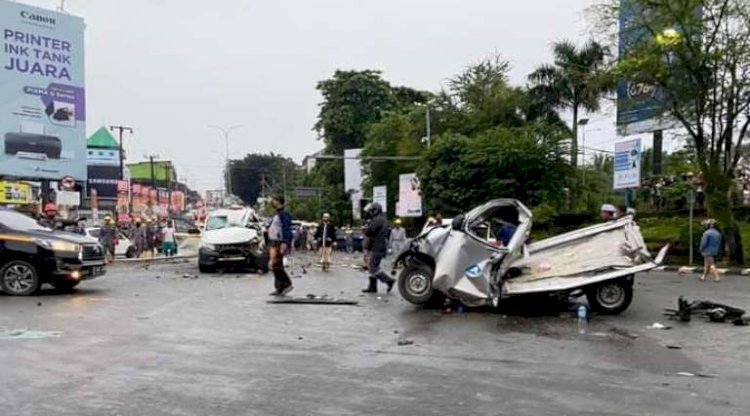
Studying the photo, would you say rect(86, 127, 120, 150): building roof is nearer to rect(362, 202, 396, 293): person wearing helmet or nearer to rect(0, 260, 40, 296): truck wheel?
rect(0, 260, 40, 296): truck wheel

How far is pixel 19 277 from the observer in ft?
50.2

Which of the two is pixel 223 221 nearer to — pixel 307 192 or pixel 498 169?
pixel 498 169

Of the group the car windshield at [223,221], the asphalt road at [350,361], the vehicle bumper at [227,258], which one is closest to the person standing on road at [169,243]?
the car windshield at [223,221]

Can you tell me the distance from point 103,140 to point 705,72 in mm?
72468

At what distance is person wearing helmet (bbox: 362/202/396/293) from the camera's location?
16.1 meters

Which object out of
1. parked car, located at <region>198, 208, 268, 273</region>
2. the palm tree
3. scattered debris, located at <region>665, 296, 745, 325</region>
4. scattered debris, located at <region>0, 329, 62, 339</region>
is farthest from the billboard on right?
scattered debris, located at <region>0, 329, 62, 339</region>

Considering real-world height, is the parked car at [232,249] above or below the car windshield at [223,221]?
below

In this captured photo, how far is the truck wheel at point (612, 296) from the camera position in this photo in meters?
13.1

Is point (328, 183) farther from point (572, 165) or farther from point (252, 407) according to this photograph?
point (252, 407)

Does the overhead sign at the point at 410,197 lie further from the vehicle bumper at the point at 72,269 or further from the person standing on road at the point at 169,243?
the vehicle bumper at the point at 72,269

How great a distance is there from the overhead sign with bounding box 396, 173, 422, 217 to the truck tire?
32468 mm

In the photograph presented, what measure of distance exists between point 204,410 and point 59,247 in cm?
1014

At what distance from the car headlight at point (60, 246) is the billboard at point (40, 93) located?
23.8 metres

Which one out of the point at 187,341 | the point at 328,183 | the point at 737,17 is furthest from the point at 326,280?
the point at 328,183
